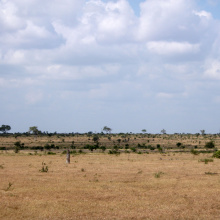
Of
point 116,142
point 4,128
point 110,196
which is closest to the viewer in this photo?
point 110,196

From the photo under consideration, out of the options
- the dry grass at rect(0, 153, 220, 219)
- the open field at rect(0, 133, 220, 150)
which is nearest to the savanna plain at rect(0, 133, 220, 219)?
the dry grass at rect(0, 153, 220, 219)

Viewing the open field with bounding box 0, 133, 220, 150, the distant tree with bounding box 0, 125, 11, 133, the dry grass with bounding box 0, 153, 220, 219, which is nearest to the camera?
the dry grass with bounding box 0, 153, 220, 219

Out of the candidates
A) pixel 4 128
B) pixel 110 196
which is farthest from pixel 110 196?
pixel 4 128

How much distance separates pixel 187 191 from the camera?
21.3 meters

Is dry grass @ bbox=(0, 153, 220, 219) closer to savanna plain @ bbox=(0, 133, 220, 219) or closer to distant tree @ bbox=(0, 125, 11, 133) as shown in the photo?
savanna plain @ bbox=(0, 133, 220, 219)

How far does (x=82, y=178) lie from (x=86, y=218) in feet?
38.7

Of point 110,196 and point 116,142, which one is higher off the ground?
point 116,142

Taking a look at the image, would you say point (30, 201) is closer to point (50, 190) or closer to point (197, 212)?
point (50, 190)

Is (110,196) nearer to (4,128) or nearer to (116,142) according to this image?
(116,142)

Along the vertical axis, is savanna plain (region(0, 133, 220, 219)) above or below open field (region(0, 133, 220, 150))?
below

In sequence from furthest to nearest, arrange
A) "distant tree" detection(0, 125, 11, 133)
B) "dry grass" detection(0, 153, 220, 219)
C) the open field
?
"distant tree" detection(0, 125, 11, 133) → the open field → "dry grass" detection(0, 153, 220, 219)

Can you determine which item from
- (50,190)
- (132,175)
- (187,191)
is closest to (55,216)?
(50,190)

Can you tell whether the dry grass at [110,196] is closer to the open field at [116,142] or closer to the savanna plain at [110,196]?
the savanna plain at [110,196]

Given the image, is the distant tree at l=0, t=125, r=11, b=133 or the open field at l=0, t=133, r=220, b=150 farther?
the distant tree at l=0, t=125, r=11, b=133
